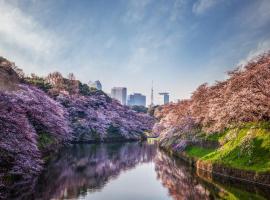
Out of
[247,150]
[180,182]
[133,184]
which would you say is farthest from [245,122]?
[133,184]

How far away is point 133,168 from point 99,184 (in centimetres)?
1468

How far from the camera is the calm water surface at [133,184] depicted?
2903 centimetres

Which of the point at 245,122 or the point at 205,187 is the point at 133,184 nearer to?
the point at 205,187

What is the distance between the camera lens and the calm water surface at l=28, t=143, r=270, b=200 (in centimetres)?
2903

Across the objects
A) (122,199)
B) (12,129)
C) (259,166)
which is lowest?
(122,199)

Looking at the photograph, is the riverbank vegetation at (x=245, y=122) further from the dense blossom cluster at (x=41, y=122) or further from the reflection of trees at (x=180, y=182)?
the dense blossom cluster at (x=41, y=122)

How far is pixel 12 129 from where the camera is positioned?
90.7 feet

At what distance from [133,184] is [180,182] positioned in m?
5.70

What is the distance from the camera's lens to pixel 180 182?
→ 1433 inches

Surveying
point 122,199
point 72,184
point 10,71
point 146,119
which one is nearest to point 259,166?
point 122,199

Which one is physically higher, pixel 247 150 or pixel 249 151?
pixel 247 150

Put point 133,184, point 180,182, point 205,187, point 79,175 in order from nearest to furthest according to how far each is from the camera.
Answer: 1. point 205,187
2. point 133,184
3. point 180,182
4. point 79,175

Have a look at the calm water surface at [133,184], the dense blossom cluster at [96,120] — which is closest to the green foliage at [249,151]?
the calm water surface at [133,184]

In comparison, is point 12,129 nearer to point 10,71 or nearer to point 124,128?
point 10,71
